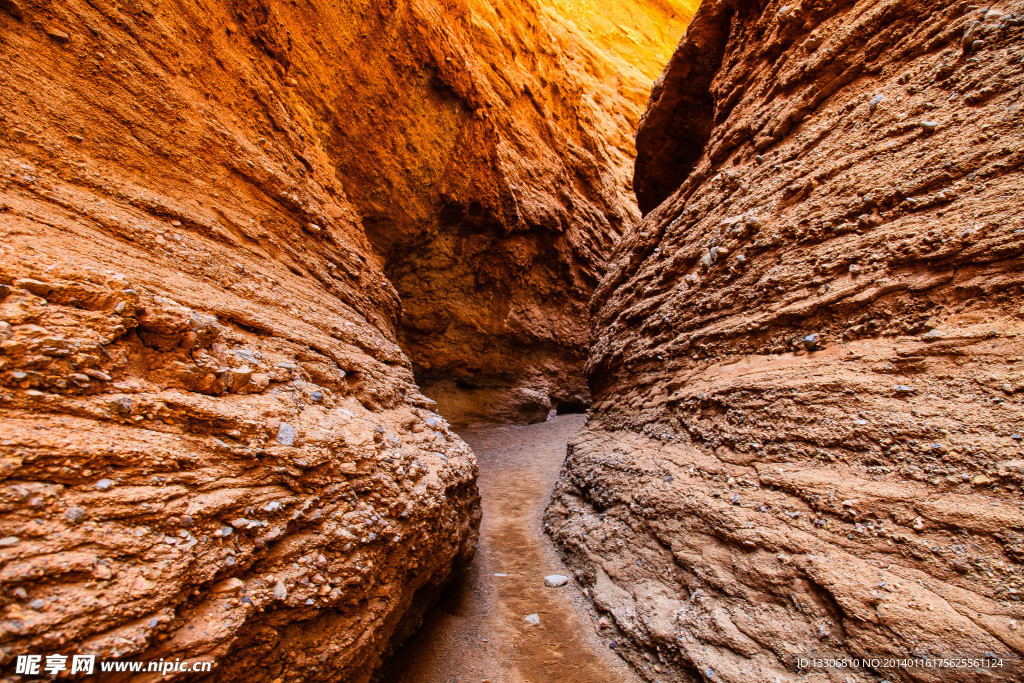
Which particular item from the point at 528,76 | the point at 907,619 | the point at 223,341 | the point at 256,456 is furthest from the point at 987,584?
the point at 528,76

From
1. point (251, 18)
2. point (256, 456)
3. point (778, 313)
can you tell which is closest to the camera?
point (256, 456)

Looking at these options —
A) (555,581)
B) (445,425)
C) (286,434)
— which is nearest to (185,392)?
(286,434)

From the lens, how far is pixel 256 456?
2.13 m

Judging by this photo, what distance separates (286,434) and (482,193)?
21.5 ft

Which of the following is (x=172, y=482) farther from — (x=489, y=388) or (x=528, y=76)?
(x=528, y=76)

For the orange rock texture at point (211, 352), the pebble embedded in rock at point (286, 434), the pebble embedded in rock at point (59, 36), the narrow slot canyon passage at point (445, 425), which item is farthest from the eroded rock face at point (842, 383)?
the pebble embedded in rock at point (59, 36)

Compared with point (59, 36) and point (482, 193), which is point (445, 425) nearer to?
point (59, 36)

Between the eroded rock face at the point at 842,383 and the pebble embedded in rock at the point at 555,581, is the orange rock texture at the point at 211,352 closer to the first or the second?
the pebble embedded in rock at the point at 555,581

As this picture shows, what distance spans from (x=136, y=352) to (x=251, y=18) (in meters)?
4.34

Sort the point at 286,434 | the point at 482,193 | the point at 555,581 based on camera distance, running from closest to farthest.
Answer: the point at 286,434
the point at 555,581
the point at 482,193

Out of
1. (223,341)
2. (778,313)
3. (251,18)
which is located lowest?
(778,313)

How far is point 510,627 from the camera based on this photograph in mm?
3598

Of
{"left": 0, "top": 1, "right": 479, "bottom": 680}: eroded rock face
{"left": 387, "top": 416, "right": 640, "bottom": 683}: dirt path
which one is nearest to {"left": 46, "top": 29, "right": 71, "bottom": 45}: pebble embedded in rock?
{"left": 0, "top": 1, "right": 479, "bottom": 680}: eroded rock face

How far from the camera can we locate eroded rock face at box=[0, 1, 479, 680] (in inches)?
59.6
